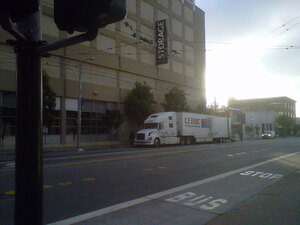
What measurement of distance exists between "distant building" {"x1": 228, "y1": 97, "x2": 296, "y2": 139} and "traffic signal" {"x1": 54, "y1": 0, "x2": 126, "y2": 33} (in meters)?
75.6

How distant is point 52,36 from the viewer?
27172mm

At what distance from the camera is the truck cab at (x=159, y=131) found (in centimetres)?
2797

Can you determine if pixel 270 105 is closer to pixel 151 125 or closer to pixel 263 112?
pixel 263 112

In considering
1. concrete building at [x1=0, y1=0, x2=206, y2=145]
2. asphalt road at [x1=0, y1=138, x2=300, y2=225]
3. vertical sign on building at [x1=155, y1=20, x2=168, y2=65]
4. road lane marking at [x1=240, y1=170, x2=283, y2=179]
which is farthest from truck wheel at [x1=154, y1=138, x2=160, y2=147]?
road lane marking at [x1=240, y1=170, x2=283, y2=179]

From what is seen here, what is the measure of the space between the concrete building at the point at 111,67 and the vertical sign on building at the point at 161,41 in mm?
890

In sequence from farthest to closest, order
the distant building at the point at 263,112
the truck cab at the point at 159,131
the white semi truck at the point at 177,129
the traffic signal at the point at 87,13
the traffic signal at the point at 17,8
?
the distant building at the point at 263,112, the white semi truck at the point at 177,129, the truck cab at the point at 159,131, the traffic signal at the point at 87,13, the traffic signal at the point at 17,8

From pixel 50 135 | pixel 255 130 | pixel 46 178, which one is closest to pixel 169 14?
pixel 50 135

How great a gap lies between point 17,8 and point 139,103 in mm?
30641

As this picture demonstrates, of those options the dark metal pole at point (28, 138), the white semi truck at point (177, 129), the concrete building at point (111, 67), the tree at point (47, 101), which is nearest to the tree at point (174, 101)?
the concrete building at point (111, 67)

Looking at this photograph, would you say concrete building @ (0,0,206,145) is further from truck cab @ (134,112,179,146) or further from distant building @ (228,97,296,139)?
distant building @ (228,97,296,139)

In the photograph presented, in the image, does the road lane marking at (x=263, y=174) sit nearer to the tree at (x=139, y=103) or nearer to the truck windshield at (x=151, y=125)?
the truck windshield at (x=151, y=125)

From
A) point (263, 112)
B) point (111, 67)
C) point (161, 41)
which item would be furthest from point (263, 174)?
point (263, 112)

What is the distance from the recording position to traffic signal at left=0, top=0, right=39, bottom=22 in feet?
6.09

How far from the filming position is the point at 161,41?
36125 mm
